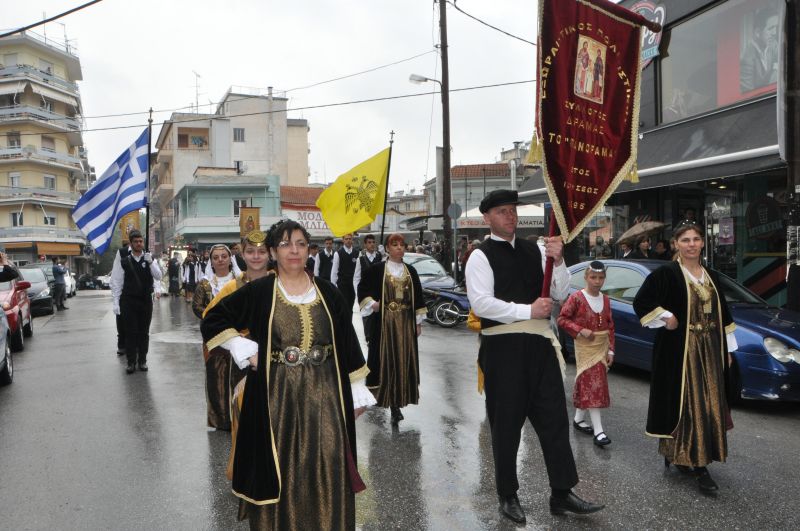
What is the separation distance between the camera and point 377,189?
8320 mm

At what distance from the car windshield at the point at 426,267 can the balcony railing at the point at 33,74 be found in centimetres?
4624

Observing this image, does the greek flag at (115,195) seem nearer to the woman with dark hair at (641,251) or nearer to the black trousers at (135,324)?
the black trousers at (135,324)

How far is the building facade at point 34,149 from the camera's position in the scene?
164 feet

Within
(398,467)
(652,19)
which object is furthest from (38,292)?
(652,19)

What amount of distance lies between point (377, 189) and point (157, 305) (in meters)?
15.7

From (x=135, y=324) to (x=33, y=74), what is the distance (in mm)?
50792

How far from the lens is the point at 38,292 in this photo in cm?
1848

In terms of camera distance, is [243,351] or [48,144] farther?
[48,144]

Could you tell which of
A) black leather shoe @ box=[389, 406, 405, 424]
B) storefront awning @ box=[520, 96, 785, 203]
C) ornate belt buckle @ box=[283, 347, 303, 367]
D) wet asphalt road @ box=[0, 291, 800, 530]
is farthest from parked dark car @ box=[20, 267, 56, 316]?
ornate belt buckle @ box=[283, 347, 303, 367]

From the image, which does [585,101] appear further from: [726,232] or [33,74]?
[33,74]

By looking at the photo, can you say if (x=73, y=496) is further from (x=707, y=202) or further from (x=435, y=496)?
(x=707, y=202)

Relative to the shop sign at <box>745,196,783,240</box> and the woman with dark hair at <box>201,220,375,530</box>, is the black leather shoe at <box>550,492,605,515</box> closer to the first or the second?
the woman with dark hair at <box>201,220,375,530</box>

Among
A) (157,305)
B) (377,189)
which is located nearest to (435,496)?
(377,189)

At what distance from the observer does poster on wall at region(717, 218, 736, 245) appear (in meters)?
12.7
